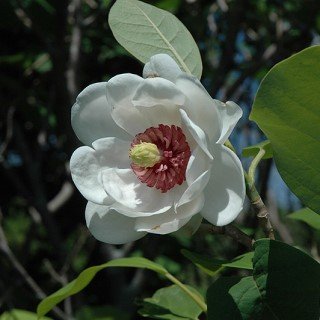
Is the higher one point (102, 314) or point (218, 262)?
point (218, 262)

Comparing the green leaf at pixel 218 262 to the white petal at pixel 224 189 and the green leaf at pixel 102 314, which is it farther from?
the green leaf at pixel 102 314

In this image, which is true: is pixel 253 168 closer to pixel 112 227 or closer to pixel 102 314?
pixel 112 227

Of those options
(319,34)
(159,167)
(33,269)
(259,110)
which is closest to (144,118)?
(159,167)

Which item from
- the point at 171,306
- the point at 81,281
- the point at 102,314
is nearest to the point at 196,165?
the point at 81,281

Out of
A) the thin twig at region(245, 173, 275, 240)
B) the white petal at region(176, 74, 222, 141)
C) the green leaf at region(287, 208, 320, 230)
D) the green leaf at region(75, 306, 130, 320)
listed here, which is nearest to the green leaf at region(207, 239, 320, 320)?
the thin twig at region(245, 173, 275, 240)

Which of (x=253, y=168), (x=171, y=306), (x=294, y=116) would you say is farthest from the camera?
(x=171, y=306)

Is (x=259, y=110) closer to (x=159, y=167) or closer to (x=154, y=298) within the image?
(x=159, y=167)

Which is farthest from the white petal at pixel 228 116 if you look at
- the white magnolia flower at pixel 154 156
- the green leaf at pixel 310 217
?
the green leaf at pixel 310 217
